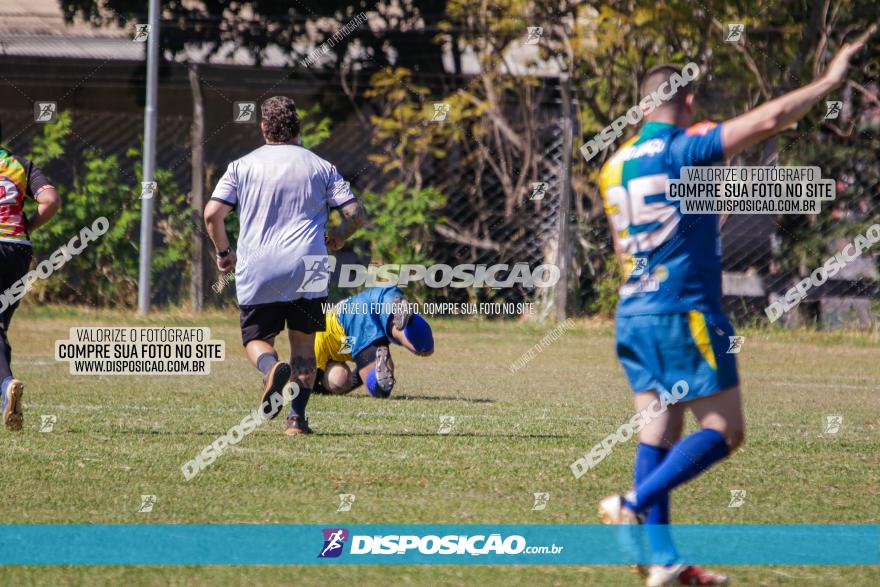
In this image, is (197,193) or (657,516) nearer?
(657,516)

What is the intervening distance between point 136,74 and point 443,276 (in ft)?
21.6

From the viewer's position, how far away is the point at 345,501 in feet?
20.0

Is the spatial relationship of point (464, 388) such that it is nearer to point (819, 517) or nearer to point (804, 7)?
point (819, 517)

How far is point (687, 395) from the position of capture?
4855 millimetres

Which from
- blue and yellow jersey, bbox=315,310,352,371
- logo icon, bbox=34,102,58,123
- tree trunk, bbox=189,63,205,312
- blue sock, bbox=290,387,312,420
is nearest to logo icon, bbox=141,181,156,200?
tree trunk, bbox=189,63,205,312

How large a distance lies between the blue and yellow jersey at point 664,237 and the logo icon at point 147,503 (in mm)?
2403

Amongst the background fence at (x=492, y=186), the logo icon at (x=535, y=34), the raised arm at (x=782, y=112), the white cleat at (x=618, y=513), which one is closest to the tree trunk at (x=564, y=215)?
the background fence at (x=492, y=186)

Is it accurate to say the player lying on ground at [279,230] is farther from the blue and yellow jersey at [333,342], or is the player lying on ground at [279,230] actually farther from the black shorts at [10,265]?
the blue and yellow jersey at [333,342]

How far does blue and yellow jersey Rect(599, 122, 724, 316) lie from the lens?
4.86m

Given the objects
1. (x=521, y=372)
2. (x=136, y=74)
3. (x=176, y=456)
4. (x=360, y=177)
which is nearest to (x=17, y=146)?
(x=136, y=74)

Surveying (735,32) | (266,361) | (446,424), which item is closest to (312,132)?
(735,32)

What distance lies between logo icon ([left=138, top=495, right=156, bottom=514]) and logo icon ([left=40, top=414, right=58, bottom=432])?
2.39 meters

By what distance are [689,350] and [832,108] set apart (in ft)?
40.8

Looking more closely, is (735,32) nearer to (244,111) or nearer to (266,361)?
(244,111)
